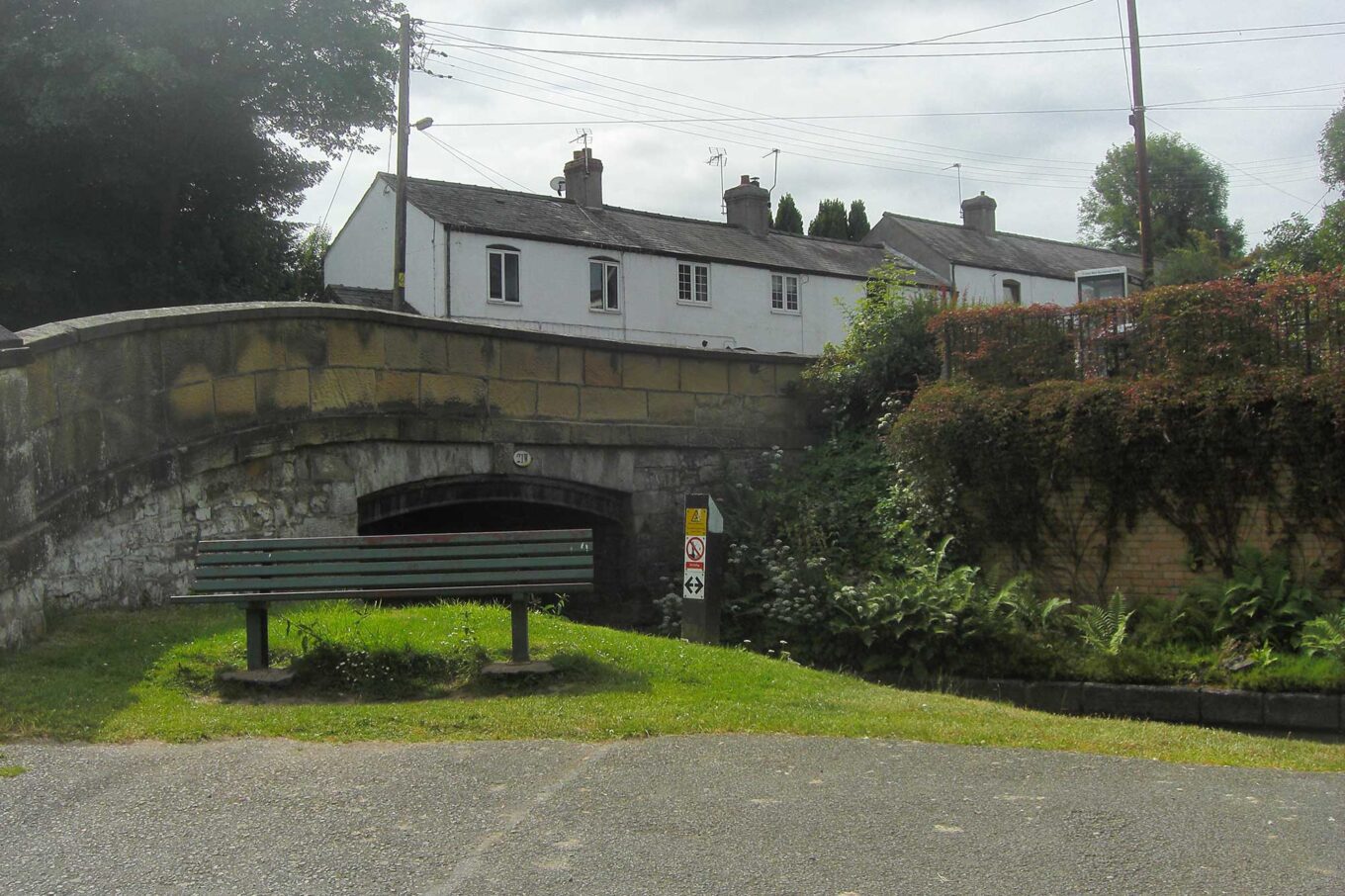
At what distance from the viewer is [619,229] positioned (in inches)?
1454

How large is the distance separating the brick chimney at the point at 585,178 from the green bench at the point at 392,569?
101 ft

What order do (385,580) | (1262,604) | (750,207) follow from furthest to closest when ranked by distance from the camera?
(750,207) < (1262,604) < (385,580)

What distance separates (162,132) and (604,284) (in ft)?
44.8

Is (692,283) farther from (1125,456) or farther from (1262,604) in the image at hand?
(1262,604)

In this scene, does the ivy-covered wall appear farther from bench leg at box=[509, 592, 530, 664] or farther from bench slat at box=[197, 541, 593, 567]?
bench leg at box=[509, 592, 530, 664]

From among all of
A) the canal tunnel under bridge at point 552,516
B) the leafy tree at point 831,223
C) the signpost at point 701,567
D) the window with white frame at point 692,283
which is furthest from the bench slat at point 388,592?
the leafy tree at point 831,223

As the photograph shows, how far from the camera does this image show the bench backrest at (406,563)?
8055mm

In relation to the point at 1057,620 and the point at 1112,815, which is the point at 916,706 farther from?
the point at 1057,620

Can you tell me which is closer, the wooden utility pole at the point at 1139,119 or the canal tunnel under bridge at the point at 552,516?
the canal tunnel under bridge at the point at 552,516

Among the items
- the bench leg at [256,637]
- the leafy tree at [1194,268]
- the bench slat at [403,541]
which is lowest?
the bench leg at [256,637]

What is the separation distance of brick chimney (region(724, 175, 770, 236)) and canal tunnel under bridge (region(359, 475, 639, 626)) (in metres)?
27.8

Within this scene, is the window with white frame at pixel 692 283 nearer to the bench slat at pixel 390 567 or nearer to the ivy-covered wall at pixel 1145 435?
the ivy-covered wall at pixel 1145 435

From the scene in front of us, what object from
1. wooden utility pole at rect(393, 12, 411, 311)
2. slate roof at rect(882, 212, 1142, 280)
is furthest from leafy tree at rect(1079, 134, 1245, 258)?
wooden utility pole at rect(393, 12, 411, 311)

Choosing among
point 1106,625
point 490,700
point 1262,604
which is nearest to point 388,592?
point 490,700
